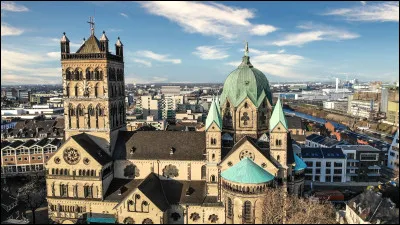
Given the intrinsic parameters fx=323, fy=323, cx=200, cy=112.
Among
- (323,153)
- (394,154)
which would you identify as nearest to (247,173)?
(323,153)

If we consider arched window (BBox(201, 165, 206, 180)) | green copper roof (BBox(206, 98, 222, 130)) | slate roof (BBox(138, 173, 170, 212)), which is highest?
green copper roof (BBox(206, 98, 222, 130))

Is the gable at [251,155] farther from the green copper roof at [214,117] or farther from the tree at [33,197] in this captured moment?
the tree at [33,197]

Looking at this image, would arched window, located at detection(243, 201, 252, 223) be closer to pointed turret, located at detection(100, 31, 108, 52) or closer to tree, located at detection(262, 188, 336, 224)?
tree, located at detection(262, 188, 336, 224)

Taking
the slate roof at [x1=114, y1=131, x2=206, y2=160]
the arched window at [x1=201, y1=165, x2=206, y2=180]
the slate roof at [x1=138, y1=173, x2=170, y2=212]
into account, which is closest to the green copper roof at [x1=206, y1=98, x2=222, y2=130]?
the slate roof at [x1=114, y1=131, x2=206, y2=160]

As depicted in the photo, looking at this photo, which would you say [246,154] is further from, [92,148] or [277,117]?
[92,148]

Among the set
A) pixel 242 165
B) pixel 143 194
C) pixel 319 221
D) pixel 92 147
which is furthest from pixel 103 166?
pixel 319 221

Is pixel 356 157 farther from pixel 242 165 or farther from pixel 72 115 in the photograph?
pixel 72 115
